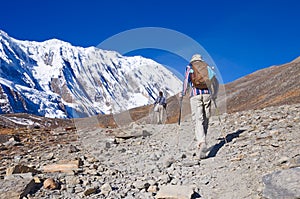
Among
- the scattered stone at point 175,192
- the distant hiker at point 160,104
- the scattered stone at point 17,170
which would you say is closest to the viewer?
the scattered stone at point 175,192

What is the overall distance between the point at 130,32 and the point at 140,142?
4361 mm

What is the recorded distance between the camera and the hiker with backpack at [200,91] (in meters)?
9.54

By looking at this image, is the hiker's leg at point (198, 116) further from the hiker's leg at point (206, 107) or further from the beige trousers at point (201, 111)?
the hiker's leg at point (206, 107)

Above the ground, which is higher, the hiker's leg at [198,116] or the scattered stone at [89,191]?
the hiker's leg at [198,116]

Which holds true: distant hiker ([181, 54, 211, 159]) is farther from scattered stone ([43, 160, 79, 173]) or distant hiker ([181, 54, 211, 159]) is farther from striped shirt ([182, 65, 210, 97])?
scattered stone ([43, 160, 79, 173])

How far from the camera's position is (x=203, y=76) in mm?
9547

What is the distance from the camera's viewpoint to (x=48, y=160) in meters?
10.3

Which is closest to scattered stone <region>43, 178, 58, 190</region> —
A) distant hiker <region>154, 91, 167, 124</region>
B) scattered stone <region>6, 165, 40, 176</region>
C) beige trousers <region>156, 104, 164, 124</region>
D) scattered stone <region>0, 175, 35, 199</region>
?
scattered stone <region>0, 175, 35, 199</region>

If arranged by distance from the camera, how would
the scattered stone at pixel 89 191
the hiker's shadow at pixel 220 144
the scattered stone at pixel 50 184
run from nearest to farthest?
the scattered stone at pixel 89 191 → the scattered stone at pixel 50 184 → the hiker's shadow at pixel 220 144

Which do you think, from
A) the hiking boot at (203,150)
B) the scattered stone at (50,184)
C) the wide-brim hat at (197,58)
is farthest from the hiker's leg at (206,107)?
the scattered stone at (50,184)

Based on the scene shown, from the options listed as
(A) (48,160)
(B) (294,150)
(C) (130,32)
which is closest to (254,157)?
(B) (294,150)

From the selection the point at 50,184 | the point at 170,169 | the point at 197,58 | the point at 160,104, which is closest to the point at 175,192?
the point at 170,169

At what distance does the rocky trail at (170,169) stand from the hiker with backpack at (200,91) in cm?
61

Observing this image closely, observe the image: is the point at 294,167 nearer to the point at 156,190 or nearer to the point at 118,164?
the point at 156,190
